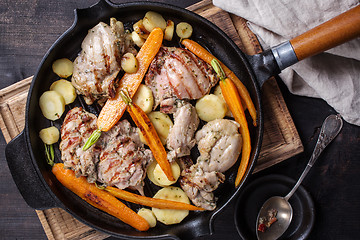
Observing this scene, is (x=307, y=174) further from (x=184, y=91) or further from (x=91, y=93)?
(x=91, y=93)

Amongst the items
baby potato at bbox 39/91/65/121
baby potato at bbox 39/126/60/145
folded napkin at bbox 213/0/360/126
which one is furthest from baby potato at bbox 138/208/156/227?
folded napkin at bbox 213/0/360/126

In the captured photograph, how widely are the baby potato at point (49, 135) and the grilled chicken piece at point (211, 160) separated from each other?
1.25 metres

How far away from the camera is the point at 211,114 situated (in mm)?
3148

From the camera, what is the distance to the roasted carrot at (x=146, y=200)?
3072 mm

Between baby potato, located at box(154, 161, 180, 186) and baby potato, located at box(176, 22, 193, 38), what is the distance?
1.22 m

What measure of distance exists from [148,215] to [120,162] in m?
0.60

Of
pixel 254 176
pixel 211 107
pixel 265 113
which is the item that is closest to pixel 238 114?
pixel 211 107

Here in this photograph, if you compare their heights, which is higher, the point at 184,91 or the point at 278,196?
the point at 184,91

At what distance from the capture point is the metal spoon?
11.0 ft

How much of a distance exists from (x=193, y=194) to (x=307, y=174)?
4.23 feet

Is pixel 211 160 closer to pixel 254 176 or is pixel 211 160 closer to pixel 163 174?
pixel 163 174

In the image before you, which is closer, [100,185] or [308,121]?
[100,185]

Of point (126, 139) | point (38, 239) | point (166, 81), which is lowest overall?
point (38, 239)

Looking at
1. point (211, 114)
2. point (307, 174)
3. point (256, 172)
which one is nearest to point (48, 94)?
point (211, 114)
